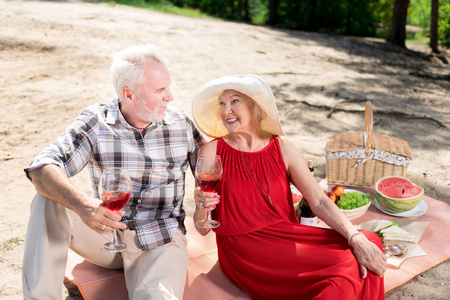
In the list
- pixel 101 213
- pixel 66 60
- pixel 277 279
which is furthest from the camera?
pixel 66 60

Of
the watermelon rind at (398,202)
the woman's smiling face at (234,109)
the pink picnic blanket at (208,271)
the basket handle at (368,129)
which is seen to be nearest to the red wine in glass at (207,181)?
the woman's smiling face at (234,109)

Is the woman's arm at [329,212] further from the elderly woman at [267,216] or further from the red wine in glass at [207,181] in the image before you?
the red wine in glass at [207,181]

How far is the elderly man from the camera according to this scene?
9.66 ft

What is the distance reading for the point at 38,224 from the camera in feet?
9.39

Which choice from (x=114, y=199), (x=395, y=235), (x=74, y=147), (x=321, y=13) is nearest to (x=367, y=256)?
(x=395, y=235)

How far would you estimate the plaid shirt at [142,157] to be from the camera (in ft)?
10.8

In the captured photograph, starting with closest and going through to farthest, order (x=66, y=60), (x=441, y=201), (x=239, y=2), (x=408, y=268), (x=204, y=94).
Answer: (x=204, y=94) → (x=408, y=268) → (x=441, y=201) → (x=66, y=60) → (x=239, y=2)

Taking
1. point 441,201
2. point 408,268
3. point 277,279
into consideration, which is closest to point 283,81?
point 441,201

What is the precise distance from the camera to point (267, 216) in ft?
11.3

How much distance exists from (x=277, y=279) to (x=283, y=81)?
7408 millimetres

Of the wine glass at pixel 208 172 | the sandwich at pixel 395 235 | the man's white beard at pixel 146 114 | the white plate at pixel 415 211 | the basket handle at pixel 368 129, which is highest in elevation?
the man's white beard at pixel 146 114

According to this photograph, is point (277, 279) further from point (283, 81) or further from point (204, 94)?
point (283, 81)

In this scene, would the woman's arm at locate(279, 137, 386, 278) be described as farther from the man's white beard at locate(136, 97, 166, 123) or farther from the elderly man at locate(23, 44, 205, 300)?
the man's white beard at locate(136, 97, 166, 123)

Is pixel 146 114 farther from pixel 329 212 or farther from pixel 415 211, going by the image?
pixel 415 211
